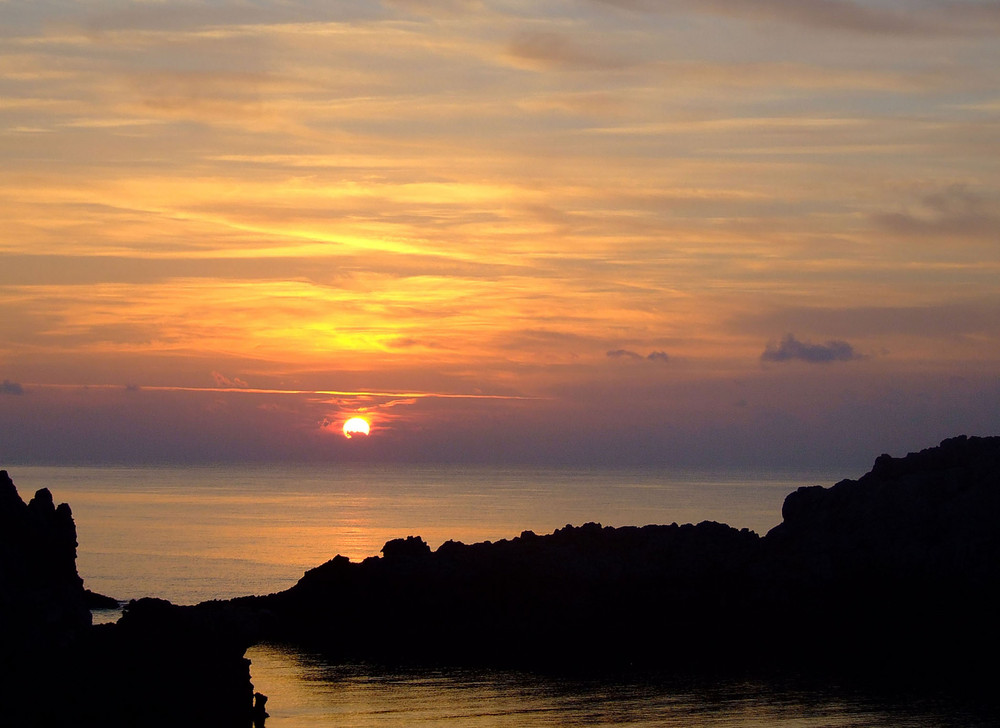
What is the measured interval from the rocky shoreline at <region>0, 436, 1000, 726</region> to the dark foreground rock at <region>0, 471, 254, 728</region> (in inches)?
589

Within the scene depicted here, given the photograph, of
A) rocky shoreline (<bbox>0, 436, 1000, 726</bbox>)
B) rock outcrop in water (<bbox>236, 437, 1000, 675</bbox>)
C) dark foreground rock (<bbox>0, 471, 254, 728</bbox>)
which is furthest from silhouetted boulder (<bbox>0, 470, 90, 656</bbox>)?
rock outcrop in water (<bbox>236, 437, 1000, 675</bbox>)

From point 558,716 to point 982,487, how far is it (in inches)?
1392

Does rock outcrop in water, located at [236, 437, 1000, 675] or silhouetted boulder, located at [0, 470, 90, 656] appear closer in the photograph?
silhouetted boulder, located at [0, 470, 90, 656]

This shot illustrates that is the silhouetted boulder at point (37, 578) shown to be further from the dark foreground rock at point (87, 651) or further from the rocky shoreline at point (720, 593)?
the rocky shoreline at point (720, 593)

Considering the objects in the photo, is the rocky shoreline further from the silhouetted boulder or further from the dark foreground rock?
the dark foreground rock

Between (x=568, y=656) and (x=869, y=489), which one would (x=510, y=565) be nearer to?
(x=568, y=656)

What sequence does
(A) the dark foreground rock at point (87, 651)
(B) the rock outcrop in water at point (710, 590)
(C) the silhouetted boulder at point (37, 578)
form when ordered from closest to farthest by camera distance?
(A) the dark foreground rock at point (87, 651), (C) the silhouetted boulder at point (37, 578), (B) the rock outcrop in water at point (710, 590)

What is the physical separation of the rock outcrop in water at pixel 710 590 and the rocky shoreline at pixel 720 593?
12 centimetres

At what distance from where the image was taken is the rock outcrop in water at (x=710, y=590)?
6806 cm

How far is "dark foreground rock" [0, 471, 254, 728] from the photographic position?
4194cm

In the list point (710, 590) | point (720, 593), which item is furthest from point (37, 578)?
→ point (720, 593)

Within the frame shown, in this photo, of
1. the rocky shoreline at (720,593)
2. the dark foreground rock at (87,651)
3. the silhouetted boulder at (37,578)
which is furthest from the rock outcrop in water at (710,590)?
the silhouetted boulder at (37,578)

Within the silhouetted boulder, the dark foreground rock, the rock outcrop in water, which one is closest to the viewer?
the dark foreground rock

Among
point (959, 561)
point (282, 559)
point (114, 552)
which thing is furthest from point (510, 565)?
point (114, 552)
